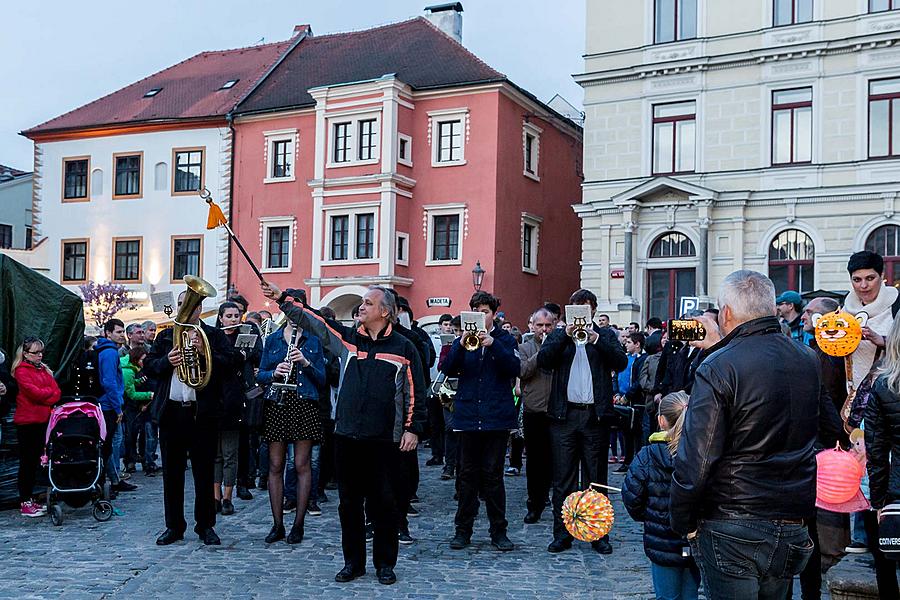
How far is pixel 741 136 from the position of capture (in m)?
25.7

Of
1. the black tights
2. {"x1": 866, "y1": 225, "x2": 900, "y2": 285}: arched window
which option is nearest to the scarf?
the black tights

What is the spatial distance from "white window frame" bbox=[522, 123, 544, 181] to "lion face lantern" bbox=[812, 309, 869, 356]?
2630 cm

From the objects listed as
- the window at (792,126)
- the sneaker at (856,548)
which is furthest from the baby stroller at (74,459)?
the window at (792,126)

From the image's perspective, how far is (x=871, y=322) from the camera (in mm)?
6652

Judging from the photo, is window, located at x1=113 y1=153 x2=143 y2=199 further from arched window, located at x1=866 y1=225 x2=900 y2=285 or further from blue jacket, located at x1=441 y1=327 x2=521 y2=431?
blue jacket, located at x1=441 y1=327 x2=521 y2=431

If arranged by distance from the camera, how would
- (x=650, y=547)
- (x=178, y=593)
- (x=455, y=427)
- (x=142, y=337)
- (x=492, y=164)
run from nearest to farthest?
(x=650, y=547)
(x=178, y=593)
(x=455, y=427)
(x=142, y=337)
(x=492, y=164)

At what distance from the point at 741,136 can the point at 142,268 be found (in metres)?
22.0

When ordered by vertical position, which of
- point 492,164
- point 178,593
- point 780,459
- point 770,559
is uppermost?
point 492,164

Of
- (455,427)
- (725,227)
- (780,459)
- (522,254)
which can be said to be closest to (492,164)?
(522,254)

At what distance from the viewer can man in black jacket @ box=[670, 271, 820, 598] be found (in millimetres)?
3979

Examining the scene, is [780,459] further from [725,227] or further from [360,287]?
[360,287]

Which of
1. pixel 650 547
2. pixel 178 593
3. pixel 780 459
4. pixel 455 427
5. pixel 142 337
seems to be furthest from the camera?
A: pixel 142 337

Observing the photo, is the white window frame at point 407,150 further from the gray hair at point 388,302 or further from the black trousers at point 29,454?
the gray hair at point 388,302

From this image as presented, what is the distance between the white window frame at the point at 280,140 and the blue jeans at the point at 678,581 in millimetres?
29627
